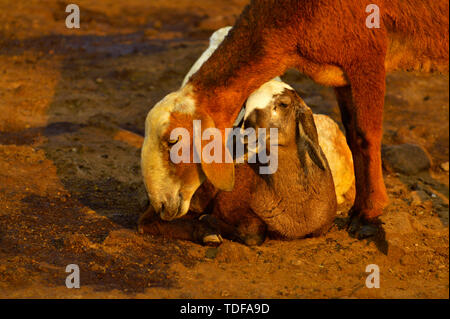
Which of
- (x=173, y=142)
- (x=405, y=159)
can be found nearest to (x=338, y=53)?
(x=173, y=142)

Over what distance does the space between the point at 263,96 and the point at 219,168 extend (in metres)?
0.73

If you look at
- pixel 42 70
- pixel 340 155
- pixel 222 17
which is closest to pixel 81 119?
pixel 42 70

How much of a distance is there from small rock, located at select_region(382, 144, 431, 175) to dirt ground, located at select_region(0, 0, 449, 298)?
0.10m

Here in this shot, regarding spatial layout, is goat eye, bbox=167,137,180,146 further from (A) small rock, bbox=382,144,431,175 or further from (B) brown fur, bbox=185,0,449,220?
(A) small rock, bbox=382,144,431,175

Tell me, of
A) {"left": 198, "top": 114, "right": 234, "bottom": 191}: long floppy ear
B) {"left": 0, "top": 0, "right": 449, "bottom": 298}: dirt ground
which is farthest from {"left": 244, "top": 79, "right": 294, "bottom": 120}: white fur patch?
{"left": 0, "top": 0, "right": 449, "bottom": 298}: dirt ground

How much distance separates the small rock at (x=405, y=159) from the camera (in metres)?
6.71

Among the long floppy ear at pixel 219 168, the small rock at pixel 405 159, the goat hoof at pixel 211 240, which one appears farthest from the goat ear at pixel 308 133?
the small rock at pixel 405 159

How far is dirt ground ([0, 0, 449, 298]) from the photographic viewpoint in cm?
414

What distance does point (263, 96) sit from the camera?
191 inches

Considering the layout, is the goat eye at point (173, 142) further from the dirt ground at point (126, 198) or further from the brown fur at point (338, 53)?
the dirt ground at point (126, 198)

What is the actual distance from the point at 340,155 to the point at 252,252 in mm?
1521

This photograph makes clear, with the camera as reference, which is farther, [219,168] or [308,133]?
[308,133]

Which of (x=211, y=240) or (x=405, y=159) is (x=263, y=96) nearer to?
(x=211, y=240)

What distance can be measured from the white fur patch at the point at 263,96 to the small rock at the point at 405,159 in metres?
2.26
